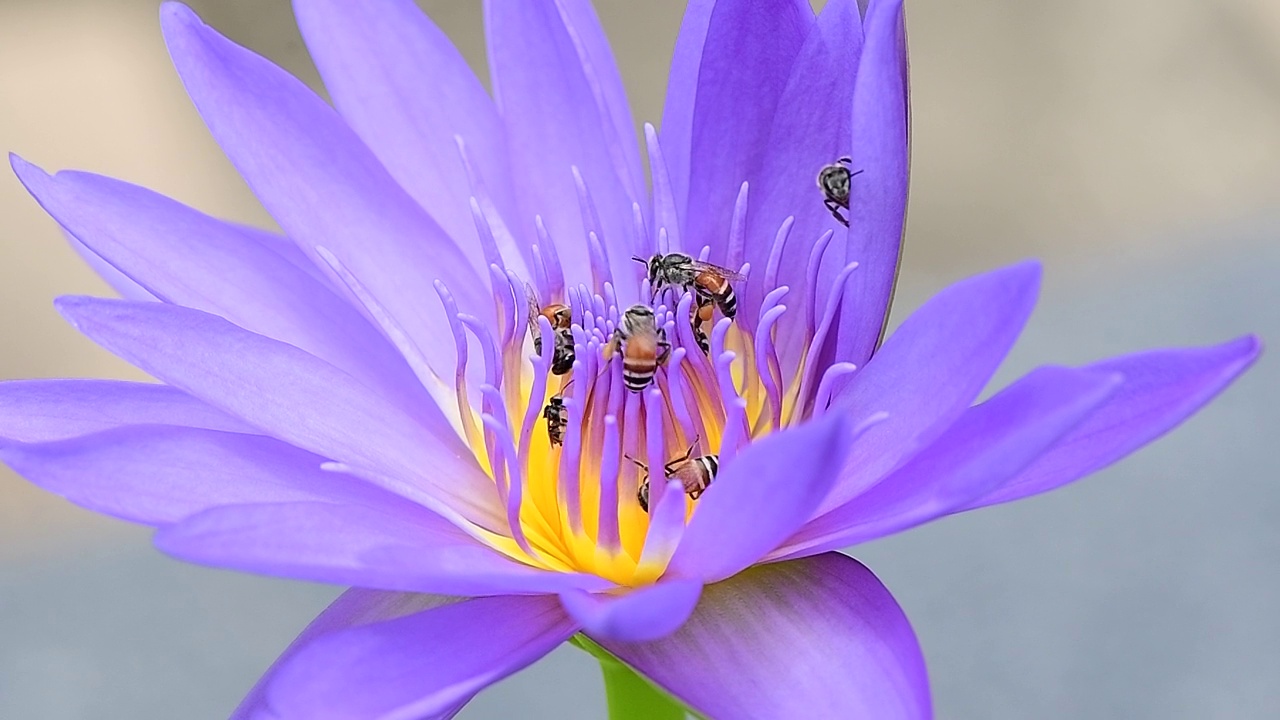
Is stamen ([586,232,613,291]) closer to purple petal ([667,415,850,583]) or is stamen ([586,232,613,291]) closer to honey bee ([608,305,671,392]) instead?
honey bee ([608,305,671,392])

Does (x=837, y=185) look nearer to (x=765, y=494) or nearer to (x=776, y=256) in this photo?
(x=776, y=256)

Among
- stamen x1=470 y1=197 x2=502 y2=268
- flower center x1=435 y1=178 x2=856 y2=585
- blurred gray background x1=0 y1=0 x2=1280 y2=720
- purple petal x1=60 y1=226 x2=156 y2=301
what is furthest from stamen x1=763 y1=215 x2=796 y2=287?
blurred gray background x1=0 y1=0 x2=1280 y2=720

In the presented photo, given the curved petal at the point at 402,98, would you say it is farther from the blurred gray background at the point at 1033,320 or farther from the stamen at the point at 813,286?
the blurred gray background at the point at 1033,320

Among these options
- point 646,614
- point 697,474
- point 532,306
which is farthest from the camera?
point 532,306

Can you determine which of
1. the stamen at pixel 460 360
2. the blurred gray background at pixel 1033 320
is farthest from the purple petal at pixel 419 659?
the blurred gray background at pixel 1033 320

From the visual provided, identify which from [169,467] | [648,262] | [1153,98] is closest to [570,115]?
[648,262]

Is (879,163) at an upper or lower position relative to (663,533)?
upper

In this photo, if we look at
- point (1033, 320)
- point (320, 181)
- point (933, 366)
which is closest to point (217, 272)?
point (320, 181)
